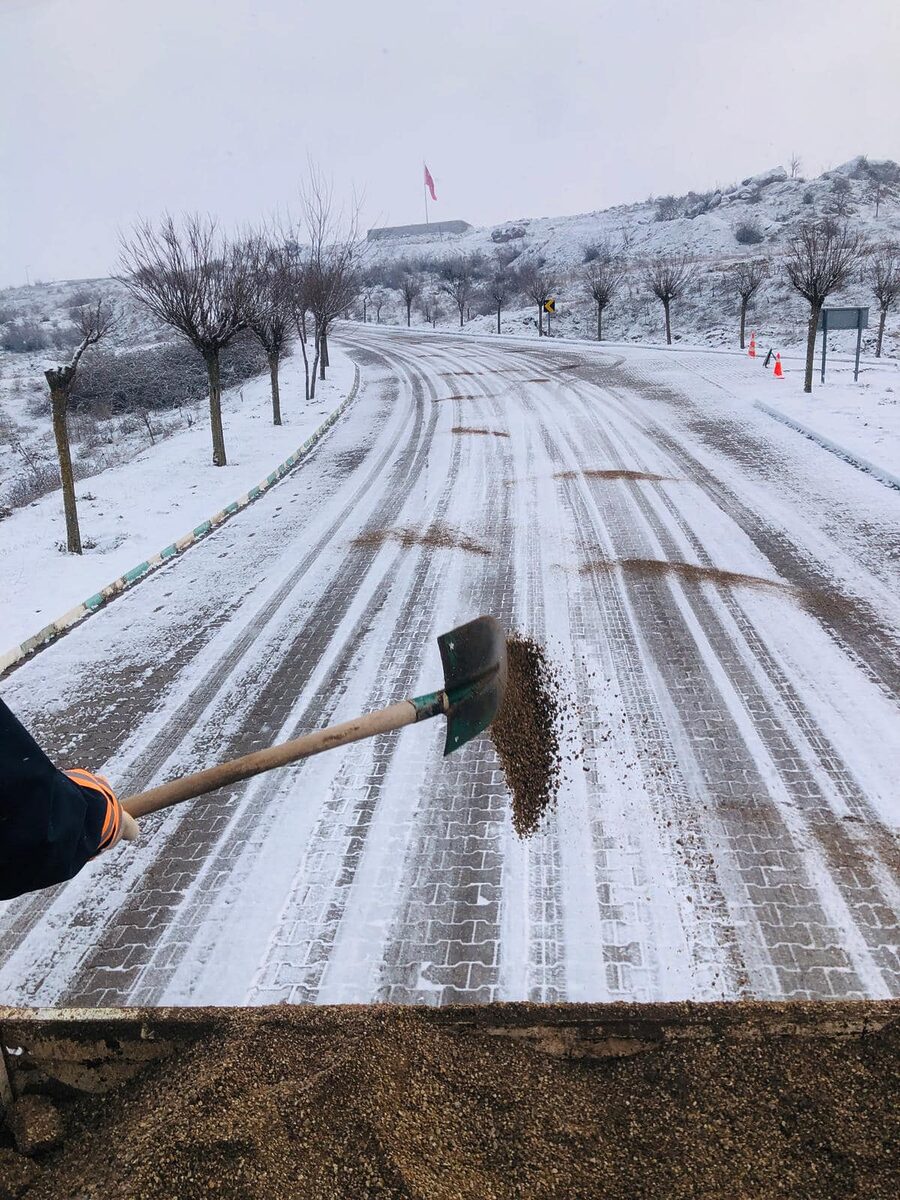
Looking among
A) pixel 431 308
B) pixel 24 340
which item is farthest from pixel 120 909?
pixel 24 340

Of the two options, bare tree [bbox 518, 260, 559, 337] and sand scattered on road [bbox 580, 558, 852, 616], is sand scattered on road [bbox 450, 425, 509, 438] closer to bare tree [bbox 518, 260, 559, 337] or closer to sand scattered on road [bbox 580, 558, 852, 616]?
sand scattered on road [bbox 580, 558, 852, 616]

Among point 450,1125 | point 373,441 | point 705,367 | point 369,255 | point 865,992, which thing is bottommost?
point 865,992

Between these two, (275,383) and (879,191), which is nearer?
(275,383)

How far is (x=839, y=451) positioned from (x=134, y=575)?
11701 millimetres

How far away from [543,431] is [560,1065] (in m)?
15.0

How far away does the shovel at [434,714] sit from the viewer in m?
2.88

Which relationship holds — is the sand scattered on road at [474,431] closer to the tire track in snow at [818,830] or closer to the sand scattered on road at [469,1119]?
the tire track in snow at [818,830]

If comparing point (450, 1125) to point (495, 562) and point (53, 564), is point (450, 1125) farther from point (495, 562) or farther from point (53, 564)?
point (53, 564)

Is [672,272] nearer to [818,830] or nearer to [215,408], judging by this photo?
[215,408]

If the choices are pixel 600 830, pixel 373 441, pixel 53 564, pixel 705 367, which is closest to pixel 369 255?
pixel 705 367

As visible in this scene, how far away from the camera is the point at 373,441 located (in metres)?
17.8

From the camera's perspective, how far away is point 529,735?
5891 mm

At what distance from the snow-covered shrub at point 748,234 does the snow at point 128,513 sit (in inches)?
1656

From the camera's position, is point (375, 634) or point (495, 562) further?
point (495, 562)
